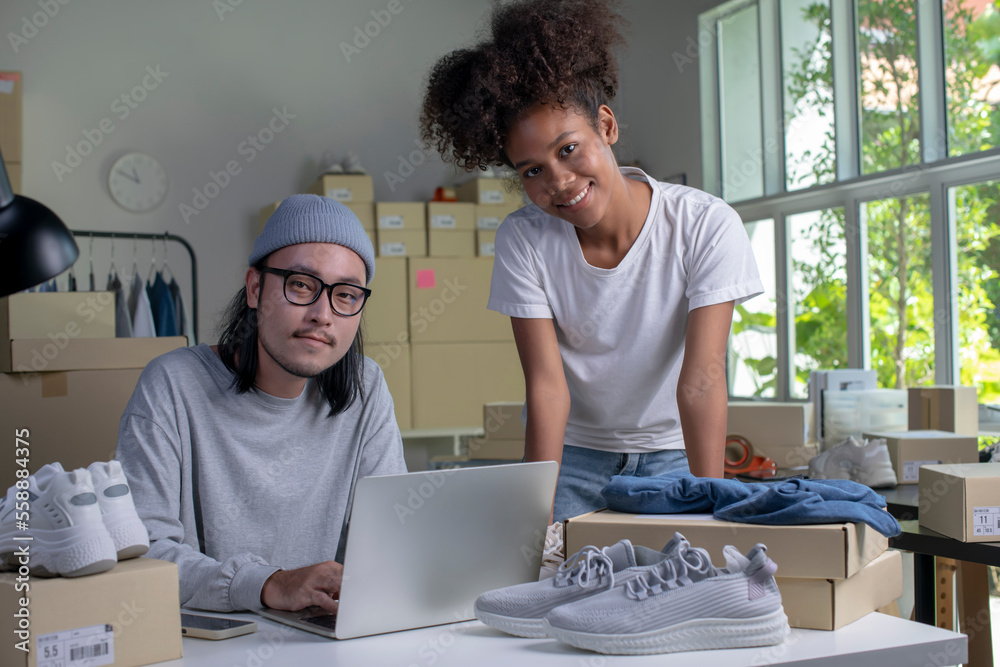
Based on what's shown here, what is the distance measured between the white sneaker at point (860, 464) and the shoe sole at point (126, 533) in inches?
70.6

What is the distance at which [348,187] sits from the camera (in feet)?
16.1

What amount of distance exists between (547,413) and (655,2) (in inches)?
172

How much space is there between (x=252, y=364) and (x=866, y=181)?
11.5 ft

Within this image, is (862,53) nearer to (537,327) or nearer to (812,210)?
(812,210)

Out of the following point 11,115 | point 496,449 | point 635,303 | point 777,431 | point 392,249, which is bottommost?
point 496,449

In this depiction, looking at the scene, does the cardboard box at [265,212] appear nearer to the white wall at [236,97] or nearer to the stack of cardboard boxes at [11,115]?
the white wall at [236,97]

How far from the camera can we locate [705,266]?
1495 millimetres

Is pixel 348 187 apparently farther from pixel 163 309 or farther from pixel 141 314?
pixel 141 314

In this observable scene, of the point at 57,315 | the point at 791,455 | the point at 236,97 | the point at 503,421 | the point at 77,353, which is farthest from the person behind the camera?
the point at 236,97

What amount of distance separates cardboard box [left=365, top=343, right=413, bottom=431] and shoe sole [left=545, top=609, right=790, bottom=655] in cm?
406

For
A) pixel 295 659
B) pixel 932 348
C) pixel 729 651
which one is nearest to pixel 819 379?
pixel 932 348

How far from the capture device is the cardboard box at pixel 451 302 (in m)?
4.90

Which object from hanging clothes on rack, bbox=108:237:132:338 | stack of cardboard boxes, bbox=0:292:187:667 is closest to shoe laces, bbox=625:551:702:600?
stack of cardboard boxes, bbox=0:292:187:667

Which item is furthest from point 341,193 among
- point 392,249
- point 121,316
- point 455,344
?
point 121,316
